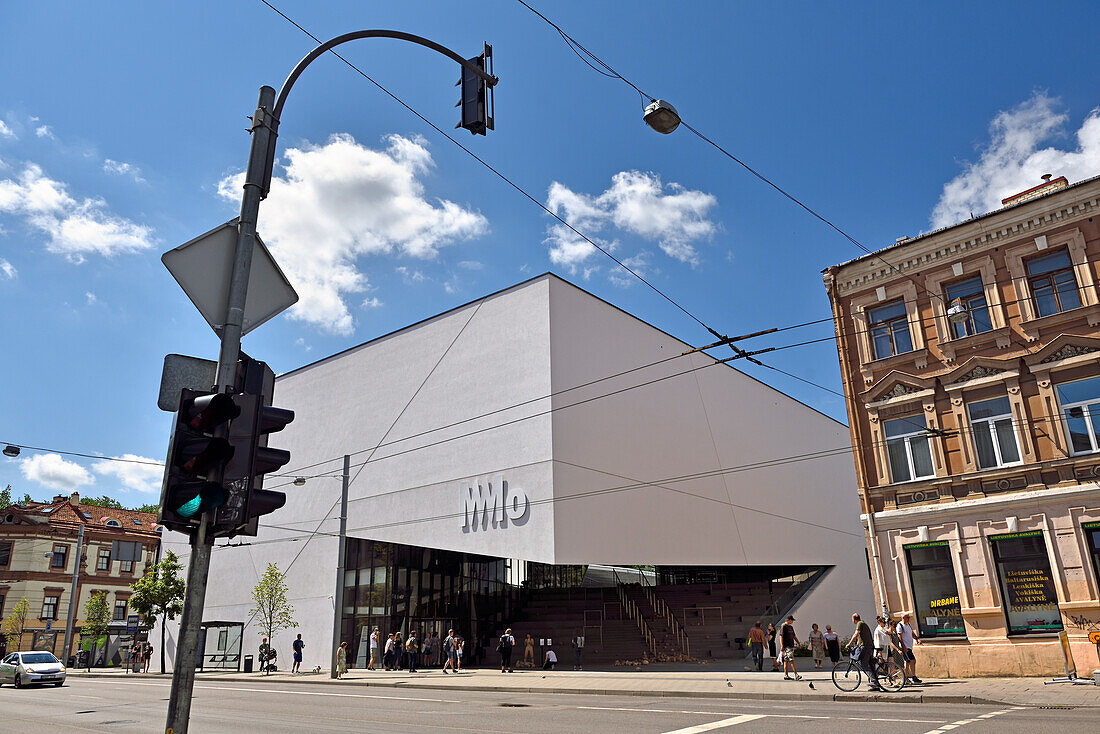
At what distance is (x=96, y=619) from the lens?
54594mm

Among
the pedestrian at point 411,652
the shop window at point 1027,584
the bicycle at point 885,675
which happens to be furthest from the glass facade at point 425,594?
the shop window at point 1027,584

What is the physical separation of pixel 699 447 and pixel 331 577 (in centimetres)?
2019

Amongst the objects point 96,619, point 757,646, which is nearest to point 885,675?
point 757,646

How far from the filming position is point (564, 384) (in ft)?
111

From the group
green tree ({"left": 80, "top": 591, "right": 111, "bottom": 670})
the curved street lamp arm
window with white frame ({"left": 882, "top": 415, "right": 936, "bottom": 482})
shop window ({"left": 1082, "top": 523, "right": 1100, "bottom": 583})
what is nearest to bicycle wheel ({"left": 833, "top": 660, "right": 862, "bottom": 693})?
window with white frame ({"left": 882, "top": 415, "right": 936, "bottom": 482})

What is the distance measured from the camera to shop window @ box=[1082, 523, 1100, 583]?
18.2 meters

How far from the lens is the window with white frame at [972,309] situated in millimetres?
21000

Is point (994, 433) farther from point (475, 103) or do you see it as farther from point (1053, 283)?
point (475, 103)

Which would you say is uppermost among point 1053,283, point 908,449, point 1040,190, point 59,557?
point 1040,190

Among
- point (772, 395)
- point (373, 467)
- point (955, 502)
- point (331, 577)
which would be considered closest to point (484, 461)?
point (373, 467)

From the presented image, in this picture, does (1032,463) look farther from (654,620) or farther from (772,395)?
(772,395)

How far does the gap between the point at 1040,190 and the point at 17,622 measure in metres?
65.6

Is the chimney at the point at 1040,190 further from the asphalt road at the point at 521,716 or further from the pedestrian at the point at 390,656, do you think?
the pedestrian at the point at 390,656

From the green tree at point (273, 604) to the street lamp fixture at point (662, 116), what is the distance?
3348 cm
